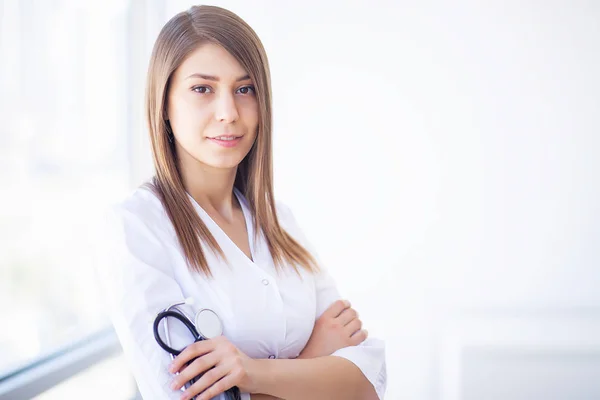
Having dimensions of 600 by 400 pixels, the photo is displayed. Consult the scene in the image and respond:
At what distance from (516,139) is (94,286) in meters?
1.67

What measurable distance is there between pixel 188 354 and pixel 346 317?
0.47 meters

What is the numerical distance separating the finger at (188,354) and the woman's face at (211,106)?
0.45m

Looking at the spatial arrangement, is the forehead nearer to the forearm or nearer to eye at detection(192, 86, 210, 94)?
eye at detection(192, 86, 210, 94)

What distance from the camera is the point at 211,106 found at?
137 cm

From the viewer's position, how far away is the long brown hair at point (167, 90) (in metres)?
1.34

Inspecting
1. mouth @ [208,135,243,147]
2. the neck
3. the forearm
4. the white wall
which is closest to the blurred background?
the white wall

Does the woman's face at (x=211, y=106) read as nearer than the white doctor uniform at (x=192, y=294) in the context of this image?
No

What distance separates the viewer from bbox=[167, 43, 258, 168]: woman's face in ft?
4.43

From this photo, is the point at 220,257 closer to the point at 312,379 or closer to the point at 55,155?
the point at 312,379

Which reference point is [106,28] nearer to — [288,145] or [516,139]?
[288,145]

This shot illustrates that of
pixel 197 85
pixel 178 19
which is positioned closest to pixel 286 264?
pixel 197 85

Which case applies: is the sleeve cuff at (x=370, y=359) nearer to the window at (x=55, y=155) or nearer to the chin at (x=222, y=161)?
the chin at (x=222, y=161)

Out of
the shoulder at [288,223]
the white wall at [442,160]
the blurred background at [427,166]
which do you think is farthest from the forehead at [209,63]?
the white wall at [442,160]

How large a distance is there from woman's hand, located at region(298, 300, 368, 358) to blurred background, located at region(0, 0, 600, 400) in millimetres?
876
